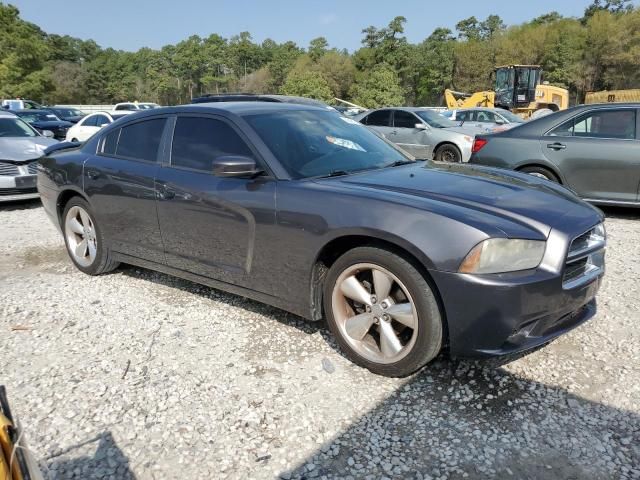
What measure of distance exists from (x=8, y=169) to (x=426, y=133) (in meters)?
8.16

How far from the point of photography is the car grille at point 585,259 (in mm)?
2740

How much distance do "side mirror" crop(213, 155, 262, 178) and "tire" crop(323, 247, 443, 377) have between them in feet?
2.74

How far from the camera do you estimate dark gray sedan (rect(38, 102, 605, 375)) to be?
2617 millimetres

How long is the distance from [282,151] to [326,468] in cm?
203

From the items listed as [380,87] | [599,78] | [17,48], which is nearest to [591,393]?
[380,87]

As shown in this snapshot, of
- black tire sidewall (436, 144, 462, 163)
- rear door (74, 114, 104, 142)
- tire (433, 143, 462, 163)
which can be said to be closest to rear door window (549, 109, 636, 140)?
black tire sidewall (436, 144, 462, 163)

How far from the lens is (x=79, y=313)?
13.3 feet

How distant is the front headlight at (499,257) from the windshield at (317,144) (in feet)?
4.03

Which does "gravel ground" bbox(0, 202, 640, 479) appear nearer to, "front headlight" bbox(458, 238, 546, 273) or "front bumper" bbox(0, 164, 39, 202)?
"front headlight" bbox(458, 238, 546, 273)

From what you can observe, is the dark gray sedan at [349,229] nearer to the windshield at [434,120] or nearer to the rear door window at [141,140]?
the rear door window at [141,140]

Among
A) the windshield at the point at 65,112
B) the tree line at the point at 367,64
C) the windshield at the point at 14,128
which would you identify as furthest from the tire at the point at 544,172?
the tree line at the point at 367,64

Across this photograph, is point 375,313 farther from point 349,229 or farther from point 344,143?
point 344,143

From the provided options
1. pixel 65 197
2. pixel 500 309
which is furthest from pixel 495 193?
pixel 65 197

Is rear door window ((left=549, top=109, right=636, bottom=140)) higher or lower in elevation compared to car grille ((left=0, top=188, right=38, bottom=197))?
higher
